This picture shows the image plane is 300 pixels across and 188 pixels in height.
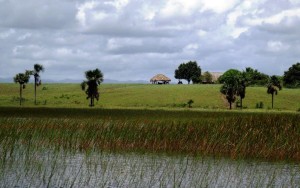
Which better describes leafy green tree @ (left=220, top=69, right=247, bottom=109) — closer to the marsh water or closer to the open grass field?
the open grass field

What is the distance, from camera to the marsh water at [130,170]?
2347 cm

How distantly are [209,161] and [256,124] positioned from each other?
6.86 m

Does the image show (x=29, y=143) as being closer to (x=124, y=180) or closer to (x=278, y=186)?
(x=124, y=180)

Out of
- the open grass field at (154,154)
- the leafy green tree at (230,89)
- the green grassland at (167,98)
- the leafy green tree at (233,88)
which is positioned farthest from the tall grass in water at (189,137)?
the green grassland at (167,98)

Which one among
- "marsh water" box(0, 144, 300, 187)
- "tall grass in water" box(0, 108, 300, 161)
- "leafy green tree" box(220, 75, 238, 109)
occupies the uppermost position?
"leafy green tree" box(220, 75, 238, 109)

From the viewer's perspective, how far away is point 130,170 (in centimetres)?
2659

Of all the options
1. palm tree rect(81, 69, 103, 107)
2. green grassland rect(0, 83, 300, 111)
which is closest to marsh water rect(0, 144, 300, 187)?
palm tree rect(81, 69, 103, 107)

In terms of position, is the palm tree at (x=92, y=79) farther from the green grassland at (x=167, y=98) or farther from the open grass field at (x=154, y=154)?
the open grass field at (x=154, y=154)

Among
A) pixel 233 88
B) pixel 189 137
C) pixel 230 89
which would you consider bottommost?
pixel 189 137

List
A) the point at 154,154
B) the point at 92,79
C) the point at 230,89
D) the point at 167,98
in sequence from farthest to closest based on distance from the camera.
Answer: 1. the point at 167,98
2. the point at 230,89
3. the point at 92,79
4. the point at 154,154

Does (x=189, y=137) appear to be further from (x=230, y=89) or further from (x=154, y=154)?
(x=230, y=89)

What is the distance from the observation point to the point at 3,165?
26594mm

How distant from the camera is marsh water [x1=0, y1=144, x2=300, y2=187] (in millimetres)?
23469

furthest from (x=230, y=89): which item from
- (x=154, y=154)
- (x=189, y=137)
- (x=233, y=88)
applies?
(x=154, y=154)
